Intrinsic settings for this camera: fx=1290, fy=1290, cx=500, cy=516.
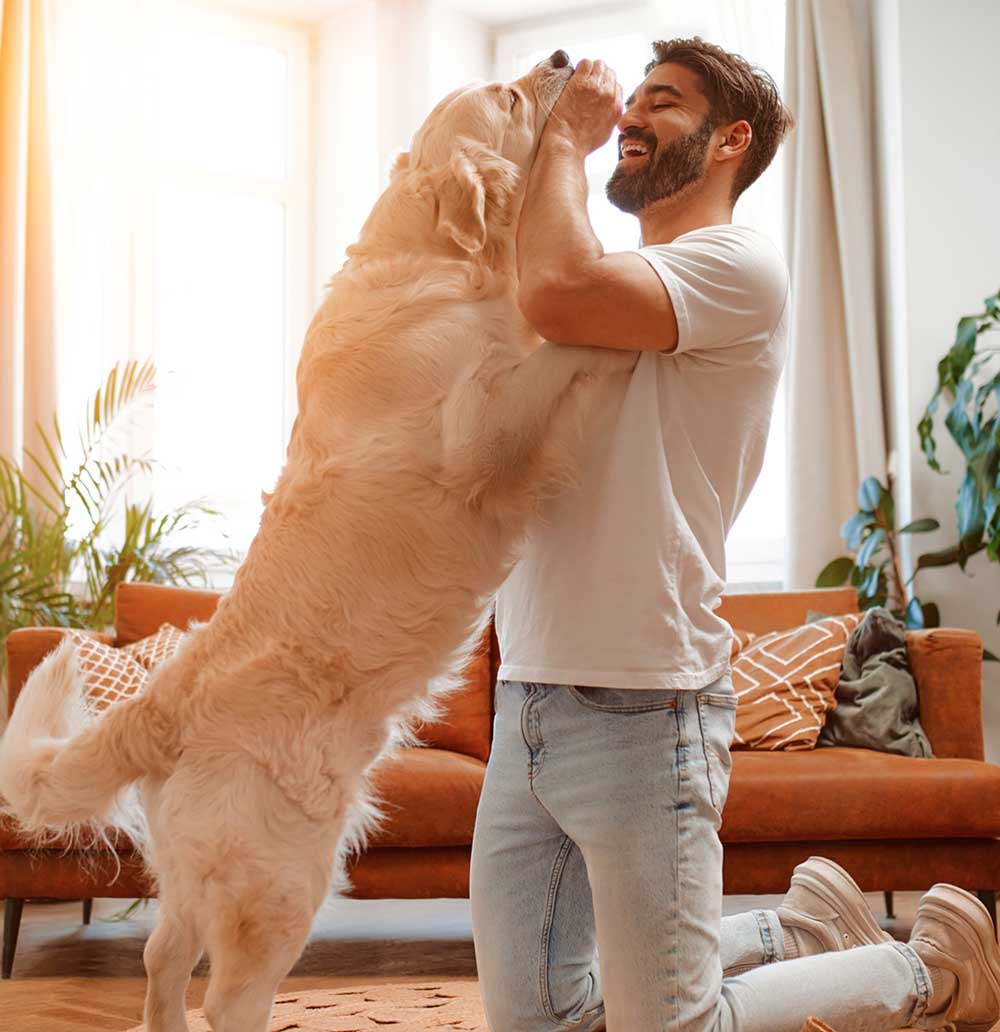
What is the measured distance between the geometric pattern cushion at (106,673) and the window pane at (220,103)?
3.08 m

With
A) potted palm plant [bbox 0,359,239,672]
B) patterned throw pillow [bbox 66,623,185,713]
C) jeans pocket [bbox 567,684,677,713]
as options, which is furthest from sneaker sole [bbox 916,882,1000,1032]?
potted palm plant [bbox 0,359,239,672]

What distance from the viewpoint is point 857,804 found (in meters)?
3.32

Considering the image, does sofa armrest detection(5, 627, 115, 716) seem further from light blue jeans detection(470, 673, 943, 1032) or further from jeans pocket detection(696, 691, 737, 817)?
jeans pocket detection(696, 691, 737, 817)

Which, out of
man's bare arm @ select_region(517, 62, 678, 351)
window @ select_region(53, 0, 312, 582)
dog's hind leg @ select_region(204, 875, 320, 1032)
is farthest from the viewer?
window @ select_region(53, 0, 312, 582)

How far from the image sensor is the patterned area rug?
2.76m

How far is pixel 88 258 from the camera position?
539cm

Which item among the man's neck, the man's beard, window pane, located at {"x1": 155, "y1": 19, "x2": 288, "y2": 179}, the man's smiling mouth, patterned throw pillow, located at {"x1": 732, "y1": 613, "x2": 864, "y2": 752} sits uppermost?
window pane, located at {"x1": 155, "y1": 19, "x2": 288, "y2": 179}

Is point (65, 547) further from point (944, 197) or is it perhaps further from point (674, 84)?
point (944, 197)

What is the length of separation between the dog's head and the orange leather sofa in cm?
181

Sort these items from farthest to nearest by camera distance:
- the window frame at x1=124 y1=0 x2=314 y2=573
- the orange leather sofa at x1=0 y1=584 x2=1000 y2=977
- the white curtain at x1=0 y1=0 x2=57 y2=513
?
1. the window frame at x1=124 y1=0 x2=314 y2=573
2. the white curtain at x1=0 y1=0 x2=57 y2=513
3. the orange leather sofa at x1=0 y1=584 x2=1000 y2=977

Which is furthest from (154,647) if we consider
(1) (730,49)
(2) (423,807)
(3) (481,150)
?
(1) (730,49)

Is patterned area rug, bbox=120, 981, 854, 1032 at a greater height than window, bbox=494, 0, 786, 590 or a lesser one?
lesser

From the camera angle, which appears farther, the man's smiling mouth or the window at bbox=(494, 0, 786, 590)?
the window at bbox=(494, 0, 786, 590)

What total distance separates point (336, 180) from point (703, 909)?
5108 millimetres
